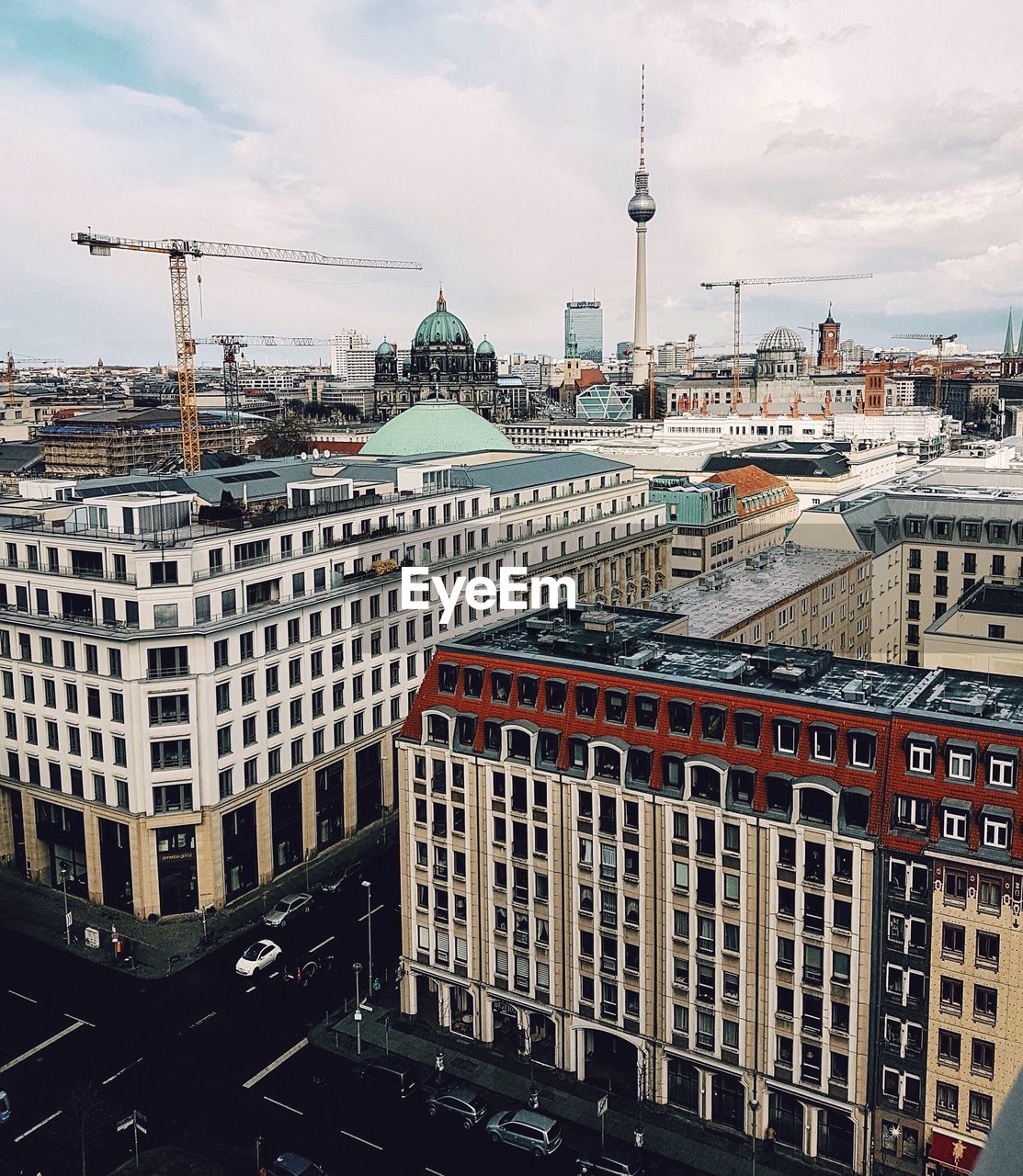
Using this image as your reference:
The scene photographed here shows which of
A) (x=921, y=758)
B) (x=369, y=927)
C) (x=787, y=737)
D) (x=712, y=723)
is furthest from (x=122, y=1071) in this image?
(x=921, y=758)

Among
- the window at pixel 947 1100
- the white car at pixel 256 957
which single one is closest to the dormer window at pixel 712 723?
the window at pixel 947 1100

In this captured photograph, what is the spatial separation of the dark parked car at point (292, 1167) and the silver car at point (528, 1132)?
865 cm

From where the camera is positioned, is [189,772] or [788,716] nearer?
[788,716]

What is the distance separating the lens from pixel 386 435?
516ft

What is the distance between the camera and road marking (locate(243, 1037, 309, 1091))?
61.4m

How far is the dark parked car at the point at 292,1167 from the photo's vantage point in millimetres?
53062

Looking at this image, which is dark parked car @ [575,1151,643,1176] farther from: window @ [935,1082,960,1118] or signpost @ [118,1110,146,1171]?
signpost @ [118,1110,146,1171]

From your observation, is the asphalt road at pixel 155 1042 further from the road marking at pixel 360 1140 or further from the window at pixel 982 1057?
the window at pixel 982 1057

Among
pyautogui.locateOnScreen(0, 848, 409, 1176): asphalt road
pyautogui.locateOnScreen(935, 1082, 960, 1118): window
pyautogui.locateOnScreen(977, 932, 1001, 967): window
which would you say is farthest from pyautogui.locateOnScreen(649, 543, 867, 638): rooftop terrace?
pyautogui.locateOnScreen(935, 1082, 960, 1118): window

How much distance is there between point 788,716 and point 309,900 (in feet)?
140

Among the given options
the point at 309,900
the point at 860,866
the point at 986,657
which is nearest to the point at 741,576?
the point at 986,657

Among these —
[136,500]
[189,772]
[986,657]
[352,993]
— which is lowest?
[352,993]

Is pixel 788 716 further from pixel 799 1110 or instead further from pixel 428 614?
pixel 428 614

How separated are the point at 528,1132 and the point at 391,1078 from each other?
28.9ft
